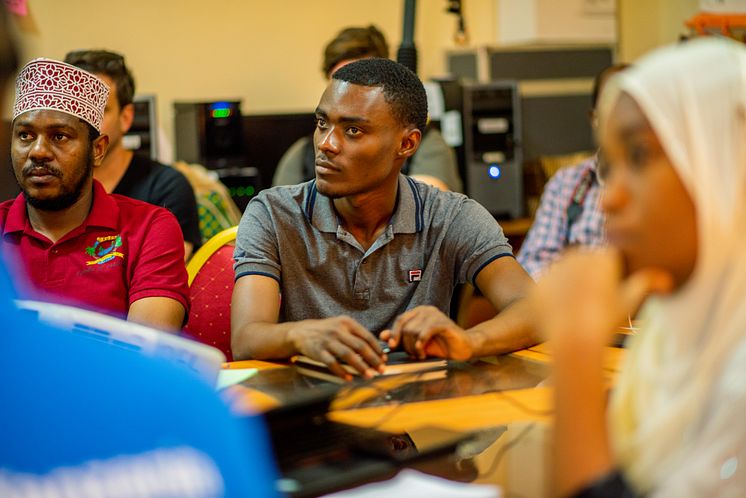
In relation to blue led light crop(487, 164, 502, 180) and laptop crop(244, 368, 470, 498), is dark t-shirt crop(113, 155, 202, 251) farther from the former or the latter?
blue led light crop(487, 164, 502, 180)

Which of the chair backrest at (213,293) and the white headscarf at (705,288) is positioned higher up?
the white headscarf at (705,288)

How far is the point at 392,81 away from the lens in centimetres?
238

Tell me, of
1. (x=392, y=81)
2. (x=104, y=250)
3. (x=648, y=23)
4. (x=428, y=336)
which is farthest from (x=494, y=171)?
(x=428, y=336)

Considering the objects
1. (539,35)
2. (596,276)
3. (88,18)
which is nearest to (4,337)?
(596,276)

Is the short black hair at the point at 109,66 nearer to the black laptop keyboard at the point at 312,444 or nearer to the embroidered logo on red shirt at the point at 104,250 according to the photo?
the embroidered logo on red shirt at the point at 104,250

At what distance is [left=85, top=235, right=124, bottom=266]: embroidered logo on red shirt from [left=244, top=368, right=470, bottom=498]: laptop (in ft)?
3.70

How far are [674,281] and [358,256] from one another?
1.31m

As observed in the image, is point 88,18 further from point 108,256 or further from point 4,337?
point 4,337

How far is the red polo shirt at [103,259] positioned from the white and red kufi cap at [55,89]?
207 mm

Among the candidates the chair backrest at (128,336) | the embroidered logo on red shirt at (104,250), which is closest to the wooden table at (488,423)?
the chair backrest at (128,336)

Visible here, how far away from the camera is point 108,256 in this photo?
223cm

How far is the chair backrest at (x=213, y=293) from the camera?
239cm

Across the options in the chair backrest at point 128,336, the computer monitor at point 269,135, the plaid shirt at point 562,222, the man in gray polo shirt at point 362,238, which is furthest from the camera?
the computer monitor at point 269,135

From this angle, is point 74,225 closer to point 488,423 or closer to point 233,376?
point 233,376
